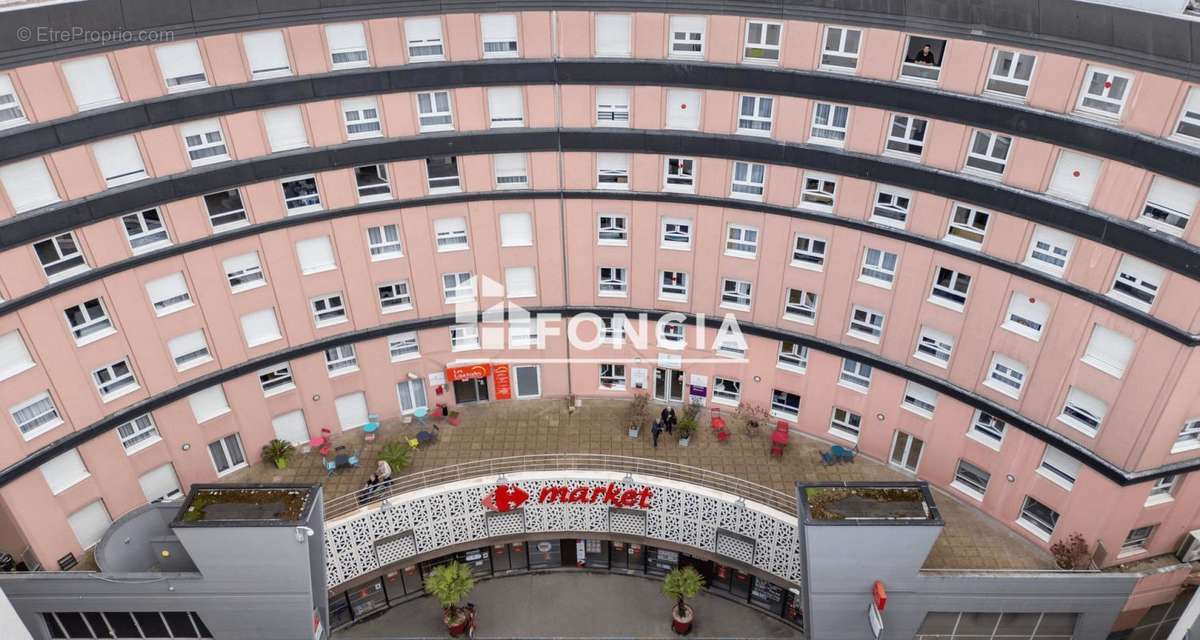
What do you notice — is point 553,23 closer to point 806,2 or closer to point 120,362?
point 806,2

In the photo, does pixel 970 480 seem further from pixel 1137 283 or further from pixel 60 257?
pixel 60 257

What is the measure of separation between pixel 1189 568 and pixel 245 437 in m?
36.7

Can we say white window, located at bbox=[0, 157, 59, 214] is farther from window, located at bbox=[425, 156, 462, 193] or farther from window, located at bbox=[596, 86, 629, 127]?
window, located at bbox=[596, 86, 629, 127]

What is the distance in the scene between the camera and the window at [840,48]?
29062 mm

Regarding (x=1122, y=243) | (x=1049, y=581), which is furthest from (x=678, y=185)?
(x=1049, y=581)

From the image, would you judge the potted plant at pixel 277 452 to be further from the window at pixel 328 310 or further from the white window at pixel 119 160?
the white window at pixel 119 160

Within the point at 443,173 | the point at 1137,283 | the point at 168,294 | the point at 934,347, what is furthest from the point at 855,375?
the point at 168,294

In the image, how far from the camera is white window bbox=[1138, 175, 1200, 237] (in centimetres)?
2475

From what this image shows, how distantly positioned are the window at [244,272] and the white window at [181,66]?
258 inches

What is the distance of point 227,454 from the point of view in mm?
36188

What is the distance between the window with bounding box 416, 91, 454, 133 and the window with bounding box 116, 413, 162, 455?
15.6 m

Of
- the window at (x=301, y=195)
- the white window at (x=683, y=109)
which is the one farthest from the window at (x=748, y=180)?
the window at (x=301, y=195)

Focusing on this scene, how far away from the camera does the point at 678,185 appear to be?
34.2 m

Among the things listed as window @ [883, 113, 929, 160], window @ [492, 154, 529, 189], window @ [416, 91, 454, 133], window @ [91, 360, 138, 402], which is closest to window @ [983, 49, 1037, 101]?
window @ [883, 113, 929, 160]
